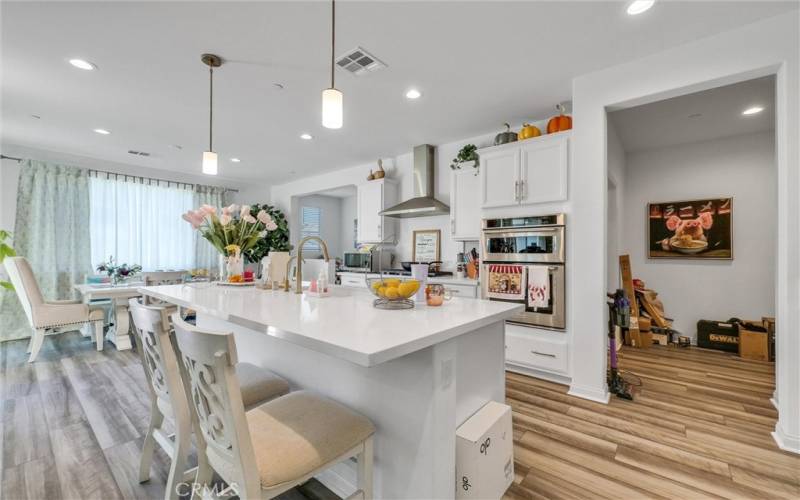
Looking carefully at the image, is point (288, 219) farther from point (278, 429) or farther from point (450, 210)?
point (278, 429)

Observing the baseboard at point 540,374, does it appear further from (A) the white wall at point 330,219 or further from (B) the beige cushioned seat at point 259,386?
(A) the white wall at point 330,219

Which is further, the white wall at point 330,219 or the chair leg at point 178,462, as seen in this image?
the white wall at point 330,219

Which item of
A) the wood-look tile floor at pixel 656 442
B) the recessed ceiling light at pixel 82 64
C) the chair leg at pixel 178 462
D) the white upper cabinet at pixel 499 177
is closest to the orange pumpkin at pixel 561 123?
the white upper cabinet at pixel 499 177

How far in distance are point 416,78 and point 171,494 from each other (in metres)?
2.93

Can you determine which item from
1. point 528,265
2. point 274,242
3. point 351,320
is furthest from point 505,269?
point 274,242

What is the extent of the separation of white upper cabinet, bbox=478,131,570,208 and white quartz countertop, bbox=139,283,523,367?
1692 millimetres

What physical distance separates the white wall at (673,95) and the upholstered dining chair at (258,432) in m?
2.12

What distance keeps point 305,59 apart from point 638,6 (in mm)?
2090

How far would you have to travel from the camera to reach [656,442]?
1988 mm

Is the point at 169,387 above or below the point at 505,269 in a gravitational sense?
below

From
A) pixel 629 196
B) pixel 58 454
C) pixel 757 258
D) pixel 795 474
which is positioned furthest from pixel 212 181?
pixel 757 258

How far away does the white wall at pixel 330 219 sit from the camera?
24.1 ft

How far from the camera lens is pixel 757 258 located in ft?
12.7

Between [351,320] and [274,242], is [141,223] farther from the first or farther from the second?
[351,320]
